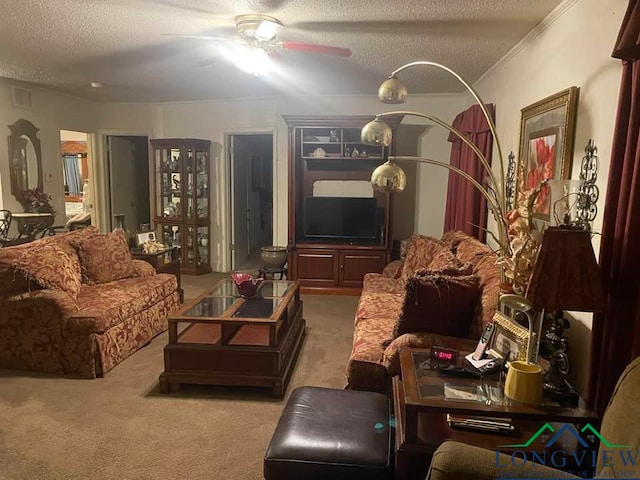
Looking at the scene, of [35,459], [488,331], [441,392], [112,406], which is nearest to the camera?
[441,392]

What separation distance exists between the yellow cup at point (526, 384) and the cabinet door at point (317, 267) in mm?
3837

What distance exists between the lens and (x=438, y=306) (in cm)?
259

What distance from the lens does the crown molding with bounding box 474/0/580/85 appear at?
272 cm

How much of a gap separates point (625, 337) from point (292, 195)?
13.8ft

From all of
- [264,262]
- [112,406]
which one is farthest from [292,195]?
[112,406]

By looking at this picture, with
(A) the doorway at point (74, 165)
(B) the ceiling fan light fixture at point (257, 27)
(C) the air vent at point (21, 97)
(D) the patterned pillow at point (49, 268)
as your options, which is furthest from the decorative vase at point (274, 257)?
(A) the doorway at point (74, 165)

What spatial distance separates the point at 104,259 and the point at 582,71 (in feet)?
12.7

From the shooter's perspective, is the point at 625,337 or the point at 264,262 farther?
the point at 264,262

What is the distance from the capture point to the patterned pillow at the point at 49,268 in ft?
10.7

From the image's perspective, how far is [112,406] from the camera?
9.48 ft

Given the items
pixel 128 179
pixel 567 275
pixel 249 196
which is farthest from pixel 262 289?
pixel 128 179

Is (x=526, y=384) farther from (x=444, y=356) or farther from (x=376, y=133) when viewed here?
(x=376, y=133)

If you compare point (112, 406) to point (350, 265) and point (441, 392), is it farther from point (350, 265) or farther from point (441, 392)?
point (350, 265)

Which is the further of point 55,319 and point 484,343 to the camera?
point 55,319
